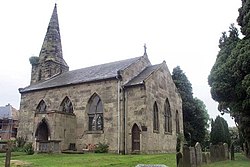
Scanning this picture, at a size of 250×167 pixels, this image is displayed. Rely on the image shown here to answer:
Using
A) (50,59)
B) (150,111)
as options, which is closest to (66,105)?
(150,111)

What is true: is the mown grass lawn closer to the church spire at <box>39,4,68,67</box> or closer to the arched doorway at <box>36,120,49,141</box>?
the arched doorway at <box>36,120,49,141</box>

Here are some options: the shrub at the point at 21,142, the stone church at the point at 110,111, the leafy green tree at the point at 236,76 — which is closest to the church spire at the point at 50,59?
the stone church at the point at 110,111

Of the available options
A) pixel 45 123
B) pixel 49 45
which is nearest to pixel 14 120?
pixel 49 45

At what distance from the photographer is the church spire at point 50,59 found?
37875mm

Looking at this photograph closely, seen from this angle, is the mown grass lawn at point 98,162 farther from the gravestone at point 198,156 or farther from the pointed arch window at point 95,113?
the pointed arch window at point 95,113

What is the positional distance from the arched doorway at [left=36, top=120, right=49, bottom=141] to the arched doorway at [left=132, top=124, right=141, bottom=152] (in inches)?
345

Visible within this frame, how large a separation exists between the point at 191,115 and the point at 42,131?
859 inches

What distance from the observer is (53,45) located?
129 ft

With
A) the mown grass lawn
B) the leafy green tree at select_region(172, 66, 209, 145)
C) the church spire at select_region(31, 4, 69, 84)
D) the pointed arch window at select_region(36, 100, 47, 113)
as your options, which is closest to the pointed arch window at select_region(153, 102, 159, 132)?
the mown grass lawn

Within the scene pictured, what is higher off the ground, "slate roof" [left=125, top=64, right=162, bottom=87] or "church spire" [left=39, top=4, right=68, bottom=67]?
"church spire" [left=39, top=4, right=68, bottom=67]

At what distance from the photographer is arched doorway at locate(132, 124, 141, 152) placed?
78.4ft

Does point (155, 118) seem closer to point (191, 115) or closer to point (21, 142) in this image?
point (21, 142)

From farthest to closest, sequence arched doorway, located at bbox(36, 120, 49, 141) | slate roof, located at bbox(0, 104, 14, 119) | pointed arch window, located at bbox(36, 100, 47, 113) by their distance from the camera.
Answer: slate roof, located at bbox(0, 104, 14, 119) < pointed arch window, located at bbox(36, 100, 47, 113) < arched doorway, located at bbox(36, 120, 49, 141)

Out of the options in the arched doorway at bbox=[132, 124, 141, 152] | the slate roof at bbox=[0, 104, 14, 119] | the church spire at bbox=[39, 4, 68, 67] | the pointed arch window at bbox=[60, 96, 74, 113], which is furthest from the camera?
the slate roof at bbox=[0, 104, 14, 119]
